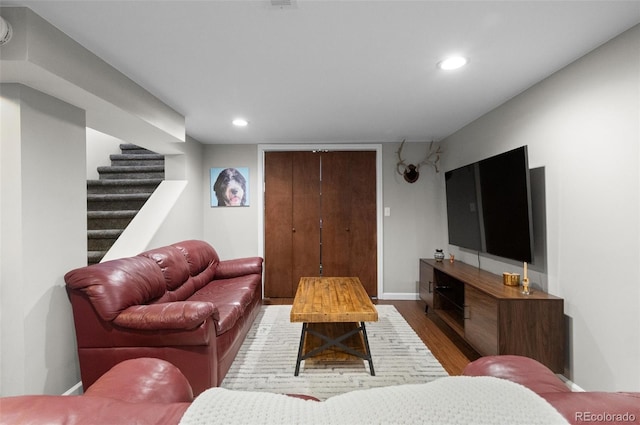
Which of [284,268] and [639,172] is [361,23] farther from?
[284,268]

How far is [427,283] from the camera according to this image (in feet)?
11.6

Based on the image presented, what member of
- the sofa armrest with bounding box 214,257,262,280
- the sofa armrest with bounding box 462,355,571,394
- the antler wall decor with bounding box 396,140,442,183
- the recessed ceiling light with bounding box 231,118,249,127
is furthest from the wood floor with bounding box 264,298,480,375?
the recessed ceiling light with bounding box 231,118,249,127

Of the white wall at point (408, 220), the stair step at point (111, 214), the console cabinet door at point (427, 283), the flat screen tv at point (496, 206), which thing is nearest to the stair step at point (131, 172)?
the stair step at point (111, 214)

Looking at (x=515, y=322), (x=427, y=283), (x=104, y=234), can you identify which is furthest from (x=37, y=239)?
(x=427, y=283)

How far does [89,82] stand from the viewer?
1798 mm

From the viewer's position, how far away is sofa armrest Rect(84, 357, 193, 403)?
879 millimetres

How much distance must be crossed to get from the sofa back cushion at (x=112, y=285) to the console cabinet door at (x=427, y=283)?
290 centimetres

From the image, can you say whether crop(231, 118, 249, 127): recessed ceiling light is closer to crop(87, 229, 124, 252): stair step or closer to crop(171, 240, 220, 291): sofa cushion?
crop(171, 240, 220, 291): sofa cushion

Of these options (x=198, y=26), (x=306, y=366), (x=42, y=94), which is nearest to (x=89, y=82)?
(x=42, y=94)

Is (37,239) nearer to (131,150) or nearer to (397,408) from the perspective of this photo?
(397,408)

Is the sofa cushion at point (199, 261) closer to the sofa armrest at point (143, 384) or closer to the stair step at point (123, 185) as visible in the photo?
the stair step at point (123, 185)

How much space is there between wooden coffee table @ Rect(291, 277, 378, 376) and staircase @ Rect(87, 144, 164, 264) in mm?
2243

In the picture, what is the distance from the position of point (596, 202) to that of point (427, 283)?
1996mm

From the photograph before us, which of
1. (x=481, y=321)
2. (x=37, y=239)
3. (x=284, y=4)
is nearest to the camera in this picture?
(x=284, y=4)
